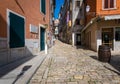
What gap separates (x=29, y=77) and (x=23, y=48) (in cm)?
655

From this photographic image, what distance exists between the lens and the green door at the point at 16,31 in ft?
38.6

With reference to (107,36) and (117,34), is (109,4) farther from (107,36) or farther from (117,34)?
(107,36)


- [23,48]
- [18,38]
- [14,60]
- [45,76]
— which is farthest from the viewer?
[23,48]

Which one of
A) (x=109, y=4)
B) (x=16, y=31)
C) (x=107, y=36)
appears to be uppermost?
(x=109, y=4)

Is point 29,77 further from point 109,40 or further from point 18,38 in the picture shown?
point 109,40

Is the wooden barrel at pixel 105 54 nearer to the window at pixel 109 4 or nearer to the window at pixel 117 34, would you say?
the window at pixel 117 34

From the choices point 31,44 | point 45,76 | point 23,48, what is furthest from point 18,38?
point 45,76

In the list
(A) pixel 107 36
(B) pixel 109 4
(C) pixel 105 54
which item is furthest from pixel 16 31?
(B) pixel 109 4

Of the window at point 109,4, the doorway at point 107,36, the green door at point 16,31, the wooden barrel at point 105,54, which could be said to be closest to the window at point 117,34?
the doorway at point 107,36

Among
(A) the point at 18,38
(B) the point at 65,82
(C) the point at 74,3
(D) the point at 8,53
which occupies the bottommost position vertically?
(B) the point at 65,82

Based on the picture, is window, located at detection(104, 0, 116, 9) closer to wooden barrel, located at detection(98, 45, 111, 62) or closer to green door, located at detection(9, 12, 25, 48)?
wooden barrel, located at detection(98, 45, 111, 62)

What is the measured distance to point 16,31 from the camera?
1268 cm

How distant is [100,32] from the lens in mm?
21594

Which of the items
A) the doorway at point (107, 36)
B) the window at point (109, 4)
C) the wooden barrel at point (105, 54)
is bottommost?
the wooden barrel at point (105, 54)
